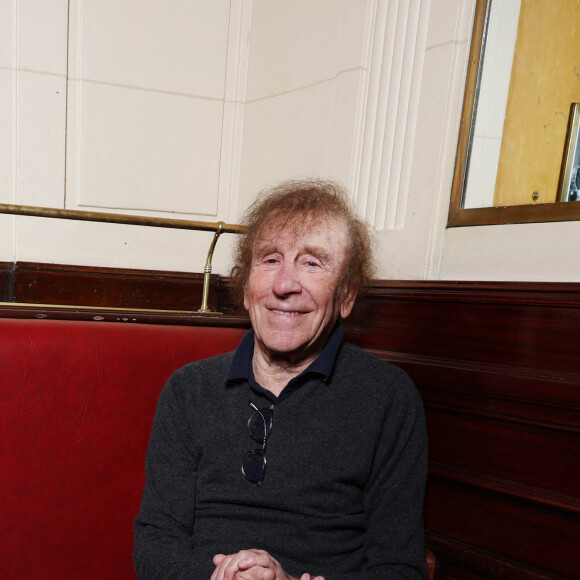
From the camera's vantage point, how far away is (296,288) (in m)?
1.39

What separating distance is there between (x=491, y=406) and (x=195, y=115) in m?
2.17

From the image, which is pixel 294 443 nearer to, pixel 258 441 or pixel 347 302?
pixel 258 441

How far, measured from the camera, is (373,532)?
1340 millimetres

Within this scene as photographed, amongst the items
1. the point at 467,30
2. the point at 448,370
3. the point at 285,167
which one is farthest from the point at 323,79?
the point at 448,370

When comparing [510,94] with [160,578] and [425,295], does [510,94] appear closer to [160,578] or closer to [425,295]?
[425,295]

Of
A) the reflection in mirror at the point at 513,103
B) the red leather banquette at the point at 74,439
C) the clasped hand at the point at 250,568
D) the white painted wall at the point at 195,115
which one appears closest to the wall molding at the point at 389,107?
the white painted wall at the point at 195,115

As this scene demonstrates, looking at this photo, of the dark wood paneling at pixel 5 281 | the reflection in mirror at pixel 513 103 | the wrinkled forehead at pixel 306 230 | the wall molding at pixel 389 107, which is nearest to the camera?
the wrinkled forehead at pixel 306 230

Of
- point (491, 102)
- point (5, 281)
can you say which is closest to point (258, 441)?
point (491, 102)

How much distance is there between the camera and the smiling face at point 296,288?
1.39 meters

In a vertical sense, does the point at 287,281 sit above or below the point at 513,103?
below

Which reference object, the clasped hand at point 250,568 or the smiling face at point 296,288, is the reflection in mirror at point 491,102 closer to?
the smiling face at point 296,288

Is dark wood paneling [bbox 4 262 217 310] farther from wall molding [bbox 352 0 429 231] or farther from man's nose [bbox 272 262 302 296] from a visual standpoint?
man's nose [bbox 272 262 302 296]

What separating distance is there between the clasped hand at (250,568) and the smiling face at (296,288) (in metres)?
0.45

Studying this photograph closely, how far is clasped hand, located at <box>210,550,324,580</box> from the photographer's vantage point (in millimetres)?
1151
